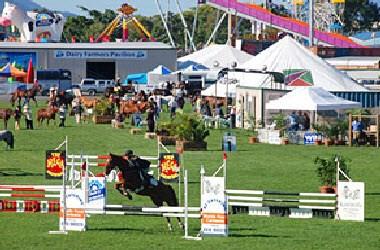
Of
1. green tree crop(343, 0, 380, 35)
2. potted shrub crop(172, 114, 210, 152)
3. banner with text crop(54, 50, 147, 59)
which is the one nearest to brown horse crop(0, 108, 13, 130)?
potted shrub crop(172, 114, 210, 152)

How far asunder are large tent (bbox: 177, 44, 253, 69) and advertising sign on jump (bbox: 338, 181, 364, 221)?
66082mm

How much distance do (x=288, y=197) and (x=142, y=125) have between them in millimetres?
26683

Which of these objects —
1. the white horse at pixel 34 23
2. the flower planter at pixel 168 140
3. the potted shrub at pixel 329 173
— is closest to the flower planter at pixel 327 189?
the potted shrub at pixel 329 173

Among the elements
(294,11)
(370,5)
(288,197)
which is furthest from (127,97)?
(370,5)

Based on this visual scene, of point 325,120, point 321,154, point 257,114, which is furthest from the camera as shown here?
point 257,114

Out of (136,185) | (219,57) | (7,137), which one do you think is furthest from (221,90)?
(136,185)

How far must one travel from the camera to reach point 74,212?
23.2 metres

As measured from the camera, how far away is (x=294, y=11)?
449ft

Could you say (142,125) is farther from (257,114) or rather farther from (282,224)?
(282,224)

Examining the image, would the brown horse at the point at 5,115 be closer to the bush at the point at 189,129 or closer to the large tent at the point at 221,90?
the large tent at the point at 221,90

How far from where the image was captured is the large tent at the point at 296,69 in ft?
181

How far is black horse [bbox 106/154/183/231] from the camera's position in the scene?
23.4m

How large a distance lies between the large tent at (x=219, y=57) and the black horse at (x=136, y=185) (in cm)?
6789

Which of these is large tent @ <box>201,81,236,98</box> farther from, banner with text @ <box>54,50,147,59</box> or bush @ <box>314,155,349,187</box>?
banner with text @ <box>54,50,147,59</box>
